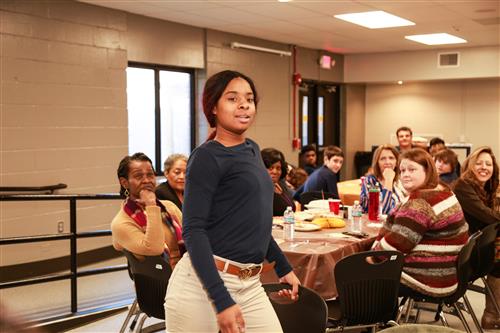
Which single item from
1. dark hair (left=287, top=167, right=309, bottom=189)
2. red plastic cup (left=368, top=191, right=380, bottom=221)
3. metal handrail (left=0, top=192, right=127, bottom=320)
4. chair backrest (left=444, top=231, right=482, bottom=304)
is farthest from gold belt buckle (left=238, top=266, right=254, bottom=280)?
dark hair (left=287, top=167, right=309, bottom=189)

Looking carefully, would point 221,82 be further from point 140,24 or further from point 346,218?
point 140,24

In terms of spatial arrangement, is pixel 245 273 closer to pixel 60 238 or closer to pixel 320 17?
pixel 60 238

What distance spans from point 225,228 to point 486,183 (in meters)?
3.28

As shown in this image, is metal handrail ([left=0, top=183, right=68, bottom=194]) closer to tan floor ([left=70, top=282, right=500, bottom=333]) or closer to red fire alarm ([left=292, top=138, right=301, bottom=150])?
tan floor ([left=70, top=282, right=500, bottom=333])

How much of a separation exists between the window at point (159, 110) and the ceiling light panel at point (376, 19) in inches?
91.6

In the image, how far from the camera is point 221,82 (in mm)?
2035

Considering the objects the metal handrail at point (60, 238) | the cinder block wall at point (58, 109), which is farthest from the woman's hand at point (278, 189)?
the cinder block wall at point (58, 109)

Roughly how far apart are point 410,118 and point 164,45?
6504 mm

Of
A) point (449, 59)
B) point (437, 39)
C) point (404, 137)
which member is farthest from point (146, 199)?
point (449, 59)

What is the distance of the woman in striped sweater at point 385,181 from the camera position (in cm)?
513

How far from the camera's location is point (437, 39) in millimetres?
10016

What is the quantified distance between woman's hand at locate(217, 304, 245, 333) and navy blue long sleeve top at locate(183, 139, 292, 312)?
2cm

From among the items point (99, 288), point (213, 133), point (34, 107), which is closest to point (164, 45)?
point (34, 107)

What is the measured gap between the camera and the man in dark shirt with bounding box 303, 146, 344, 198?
5.98 m
